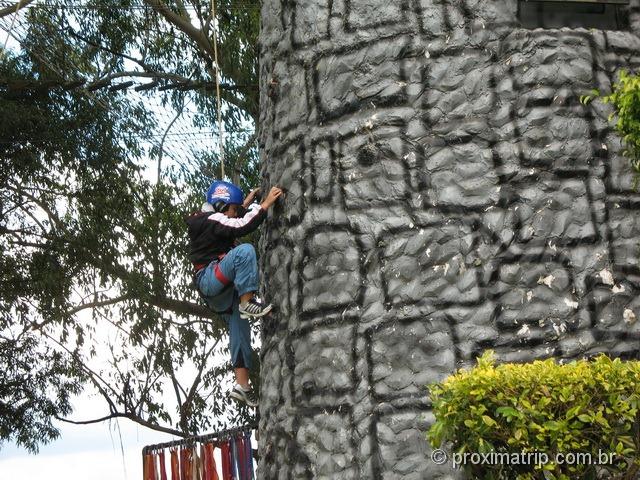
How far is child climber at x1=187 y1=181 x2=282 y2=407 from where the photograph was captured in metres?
7.96

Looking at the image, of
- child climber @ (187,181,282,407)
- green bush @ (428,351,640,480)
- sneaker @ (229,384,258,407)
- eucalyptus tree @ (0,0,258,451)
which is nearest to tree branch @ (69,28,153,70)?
eucalyptus tree @ (0,0,258,451)

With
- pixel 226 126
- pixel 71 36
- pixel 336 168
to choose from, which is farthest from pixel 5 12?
pixel 336 168

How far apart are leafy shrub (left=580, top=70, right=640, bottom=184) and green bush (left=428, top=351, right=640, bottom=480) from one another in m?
1.65

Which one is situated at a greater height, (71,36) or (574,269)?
(71,36)

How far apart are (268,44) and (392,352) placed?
225 cm

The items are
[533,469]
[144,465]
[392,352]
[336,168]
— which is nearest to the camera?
[533,469]

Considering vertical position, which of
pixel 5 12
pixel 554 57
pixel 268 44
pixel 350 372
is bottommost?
pixel 350 372

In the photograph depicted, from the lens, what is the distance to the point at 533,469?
17.3 feet

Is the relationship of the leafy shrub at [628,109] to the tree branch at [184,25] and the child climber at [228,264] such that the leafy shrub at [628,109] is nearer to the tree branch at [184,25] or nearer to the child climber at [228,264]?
the child climber at [228,264]

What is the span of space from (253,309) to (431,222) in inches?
61.9

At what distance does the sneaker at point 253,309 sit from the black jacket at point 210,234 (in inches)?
18.8

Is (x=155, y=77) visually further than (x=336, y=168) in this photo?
Yes

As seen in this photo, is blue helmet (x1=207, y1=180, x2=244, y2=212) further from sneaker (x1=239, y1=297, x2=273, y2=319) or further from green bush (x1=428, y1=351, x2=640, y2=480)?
green bush (x1=428, y1=351, x2=640, y2=480)

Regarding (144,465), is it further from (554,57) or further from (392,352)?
(554,57)
